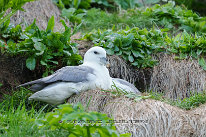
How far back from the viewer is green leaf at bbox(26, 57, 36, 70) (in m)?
5.72

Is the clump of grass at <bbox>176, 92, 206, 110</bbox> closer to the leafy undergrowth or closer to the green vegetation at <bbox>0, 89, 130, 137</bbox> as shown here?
the green vegetation at <bbox>0, 89, 130, 137</bbox>

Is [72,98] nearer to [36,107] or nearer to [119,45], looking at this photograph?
[36,107]

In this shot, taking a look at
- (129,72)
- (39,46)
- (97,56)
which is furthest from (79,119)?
(129,72)

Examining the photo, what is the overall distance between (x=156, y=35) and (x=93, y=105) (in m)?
2.39

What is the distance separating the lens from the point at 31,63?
18.9ft

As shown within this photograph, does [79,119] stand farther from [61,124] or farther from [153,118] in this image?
[153,118]

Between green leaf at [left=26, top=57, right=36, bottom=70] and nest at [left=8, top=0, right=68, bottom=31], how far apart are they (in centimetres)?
161

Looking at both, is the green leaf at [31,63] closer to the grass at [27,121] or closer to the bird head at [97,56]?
the grass at [27,121]

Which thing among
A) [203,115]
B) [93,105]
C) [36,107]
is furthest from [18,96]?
[203,115]

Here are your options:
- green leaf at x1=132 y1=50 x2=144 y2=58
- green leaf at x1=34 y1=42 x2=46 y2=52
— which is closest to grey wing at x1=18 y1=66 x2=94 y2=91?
green leaf at x1=34 y1=42 x2=46 y2=52

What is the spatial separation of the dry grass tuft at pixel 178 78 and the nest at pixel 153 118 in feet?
4.61

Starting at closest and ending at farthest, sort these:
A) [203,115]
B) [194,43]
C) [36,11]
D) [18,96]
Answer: [203,115]
[18,96]
[194,43]
[36,11]

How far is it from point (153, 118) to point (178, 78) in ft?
6.46

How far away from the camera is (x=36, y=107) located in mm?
5336
